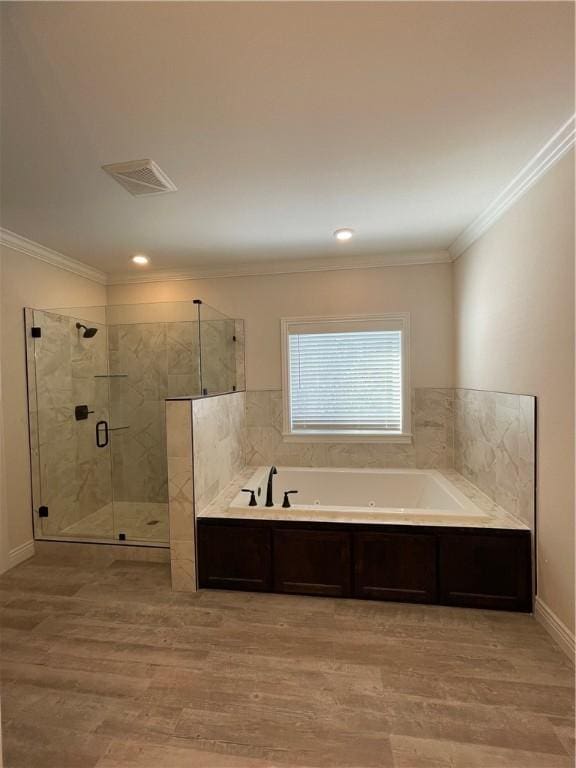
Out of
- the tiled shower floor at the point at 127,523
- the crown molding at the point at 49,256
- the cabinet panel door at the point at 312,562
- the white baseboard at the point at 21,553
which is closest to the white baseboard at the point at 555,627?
the cabinet panel door at the point at 312,562

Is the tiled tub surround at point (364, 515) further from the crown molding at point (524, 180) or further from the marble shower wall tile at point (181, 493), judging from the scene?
the crown molding at point (524, 180)

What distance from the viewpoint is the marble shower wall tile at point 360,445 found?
11.3ft

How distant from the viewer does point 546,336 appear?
75.7 inches

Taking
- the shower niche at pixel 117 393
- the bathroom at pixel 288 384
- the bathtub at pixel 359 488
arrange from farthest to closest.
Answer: the shower niche at pixel 117 393, the bathtub at pixel 359 488, the bathroom at pixel 288 384

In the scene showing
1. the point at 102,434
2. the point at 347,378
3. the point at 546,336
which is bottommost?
the point at 102,434

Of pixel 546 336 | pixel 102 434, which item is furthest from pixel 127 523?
pixel 546 336

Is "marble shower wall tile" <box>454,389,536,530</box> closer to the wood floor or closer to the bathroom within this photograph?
the bathroom

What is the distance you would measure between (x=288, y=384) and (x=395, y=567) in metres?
1.93

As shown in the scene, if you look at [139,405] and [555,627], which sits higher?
[139,405]

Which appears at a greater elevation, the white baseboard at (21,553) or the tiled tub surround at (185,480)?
the tiled tub surround at (185,480)

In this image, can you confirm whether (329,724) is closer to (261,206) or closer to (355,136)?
(355,136)

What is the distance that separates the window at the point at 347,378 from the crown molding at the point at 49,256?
209 centimetres

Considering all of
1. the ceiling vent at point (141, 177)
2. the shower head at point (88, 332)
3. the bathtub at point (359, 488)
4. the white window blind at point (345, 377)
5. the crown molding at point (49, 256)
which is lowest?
the bathtub at point (359, 488)

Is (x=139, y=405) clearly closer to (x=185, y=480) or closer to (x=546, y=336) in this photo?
(x=185, y=480)
